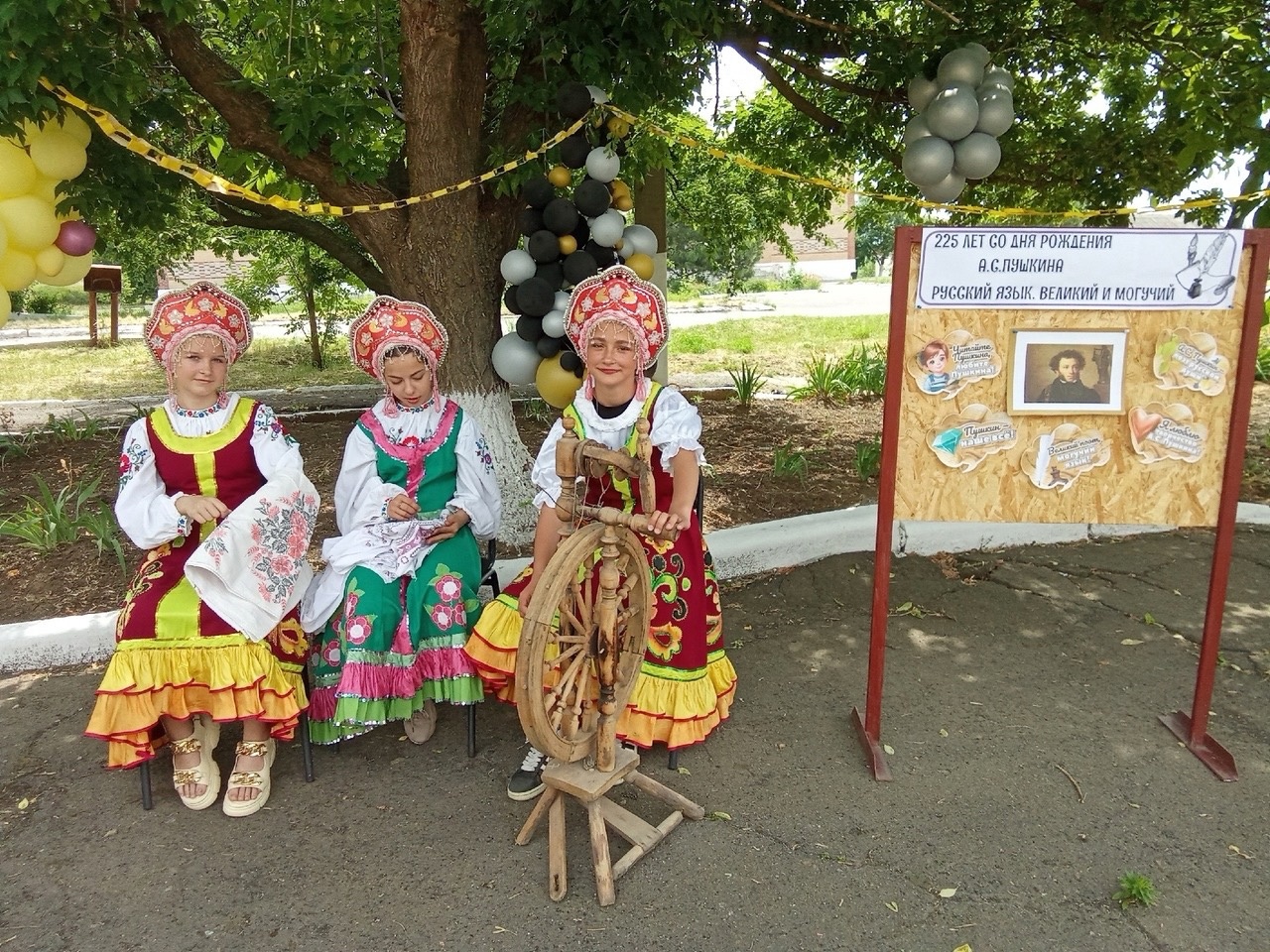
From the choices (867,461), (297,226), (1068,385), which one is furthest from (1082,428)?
(297,226)

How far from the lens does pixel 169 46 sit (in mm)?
3943

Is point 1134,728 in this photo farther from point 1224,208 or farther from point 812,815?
point 1224,208

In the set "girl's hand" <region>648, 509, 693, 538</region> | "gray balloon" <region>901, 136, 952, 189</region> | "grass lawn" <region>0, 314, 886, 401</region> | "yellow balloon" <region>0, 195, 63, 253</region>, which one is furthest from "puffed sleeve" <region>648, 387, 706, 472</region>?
"grass lawn" <region>0, 314, 886, 401</region>

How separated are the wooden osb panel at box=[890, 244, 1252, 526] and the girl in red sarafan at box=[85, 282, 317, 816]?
6.52 ft

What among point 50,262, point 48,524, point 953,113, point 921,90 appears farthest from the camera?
point 921,90

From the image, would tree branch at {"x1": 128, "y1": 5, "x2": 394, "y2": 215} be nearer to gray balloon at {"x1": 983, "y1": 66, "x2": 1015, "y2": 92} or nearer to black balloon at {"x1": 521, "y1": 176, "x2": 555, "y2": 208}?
black balloon at {"x1": 521, "y1": 176, "x2": 555, "y2": 208}

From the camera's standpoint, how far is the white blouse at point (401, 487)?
316 centimetres

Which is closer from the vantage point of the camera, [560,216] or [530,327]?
[560,216]

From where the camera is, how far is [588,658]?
2.37 metres

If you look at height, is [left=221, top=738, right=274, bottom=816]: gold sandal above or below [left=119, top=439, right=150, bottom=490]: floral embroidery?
below

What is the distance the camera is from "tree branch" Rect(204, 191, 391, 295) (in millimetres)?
6090

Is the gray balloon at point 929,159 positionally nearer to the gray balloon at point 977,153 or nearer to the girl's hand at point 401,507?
the gray balloon at point 977,153

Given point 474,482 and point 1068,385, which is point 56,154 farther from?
point 1068,385

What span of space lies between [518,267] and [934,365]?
A: 2279 mm
